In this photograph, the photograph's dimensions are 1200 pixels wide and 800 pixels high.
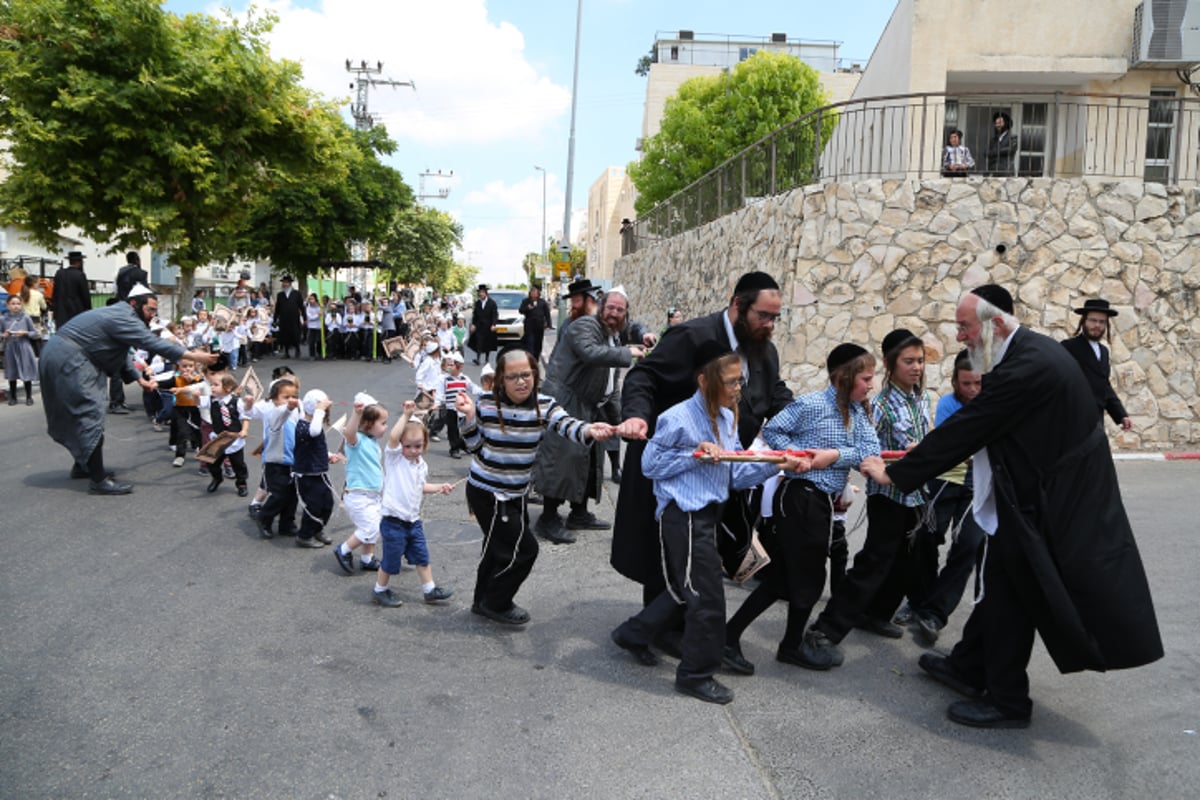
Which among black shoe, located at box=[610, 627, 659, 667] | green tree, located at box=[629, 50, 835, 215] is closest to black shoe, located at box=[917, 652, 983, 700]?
black shoe, located at box=[610, 627, 659, 667]

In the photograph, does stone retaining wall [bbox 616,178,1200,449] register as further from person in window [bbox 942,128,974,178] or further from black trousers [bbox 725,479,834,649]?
black trousers [bbox 725,479,834,649]

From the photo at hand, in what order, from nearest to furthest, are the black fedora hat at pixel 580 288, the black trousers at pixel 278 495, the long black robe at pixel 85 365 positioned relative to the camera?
the black trousers at pixel 278 495 → the black fedora hat at pixel 580 288 → the long black robe at pixel 85 365

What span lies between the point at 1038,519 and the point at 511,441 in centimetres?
266

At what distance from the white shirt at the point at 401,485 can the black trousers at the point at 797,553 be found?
209cm

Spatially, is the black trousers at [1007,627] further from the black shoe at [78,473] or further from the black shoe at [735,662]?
the black shoe at [78,473]

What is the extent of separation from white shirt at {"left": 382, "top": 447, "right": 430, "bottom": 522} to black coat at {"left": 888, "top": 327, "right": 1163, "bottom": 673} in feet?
10.4

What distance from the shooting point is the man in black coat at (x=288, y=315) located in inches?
927

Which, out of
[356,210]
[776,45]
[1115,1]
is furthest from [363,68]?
[1115,1]

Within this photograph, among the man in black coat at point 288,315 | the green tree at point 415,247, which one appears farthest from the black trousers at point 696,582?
the green tree at point 415,247

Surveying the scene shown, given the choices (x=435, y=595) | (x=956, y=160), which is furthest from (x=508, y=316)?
(x=435, y=595)

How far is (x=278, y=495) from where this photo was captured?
22.9ft

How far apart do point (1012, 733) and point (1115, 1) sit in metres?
16.3

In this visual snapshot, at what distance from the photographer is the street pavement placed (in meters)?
3.55

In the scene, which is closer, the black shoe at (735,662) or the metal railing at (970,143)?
the black shoe at (735,662)
